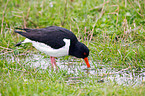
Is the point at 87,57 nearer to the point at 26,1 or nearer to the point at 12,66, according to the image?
the point at 12,66

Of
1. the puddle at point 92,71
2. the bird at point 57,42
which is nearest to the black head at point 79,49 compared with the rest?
the bird at point 57,42

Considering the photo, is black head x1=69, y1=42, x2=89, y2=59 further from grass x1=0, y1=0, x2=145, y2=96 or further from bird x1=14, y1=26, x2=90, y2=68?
grass x1=0, y1=0, x2=145, y2=96

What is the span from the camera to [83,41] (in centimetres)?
614

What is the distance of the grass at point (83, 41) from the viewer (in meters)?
3.88

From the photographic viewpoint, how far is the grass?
3877 mm

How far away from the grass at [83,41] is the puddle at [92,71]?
0.11 metres

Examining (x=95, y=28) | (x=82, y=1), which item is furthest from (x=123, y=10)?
(x=82, y=1)

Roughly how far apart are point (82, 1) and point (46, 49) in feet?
11.5

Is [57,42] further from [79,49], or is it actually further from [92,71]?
[92,71]

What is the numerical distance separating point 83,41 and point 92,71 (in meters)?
1.19

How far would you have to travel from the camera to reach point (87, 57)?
18.3 ft

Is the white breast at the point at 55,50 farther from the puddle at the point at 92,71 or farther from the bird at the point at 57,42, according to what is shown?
the puddle at the point at 92,71

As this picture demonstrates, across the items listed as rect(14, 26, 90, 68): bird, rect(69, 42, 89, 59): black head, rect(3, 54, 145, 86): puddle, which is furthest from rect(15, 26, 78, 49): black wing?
rect(3, 54, 145, 86): puddle

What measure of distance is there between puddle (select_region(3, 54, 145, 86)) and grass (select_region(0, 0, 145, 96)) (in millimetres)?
115
